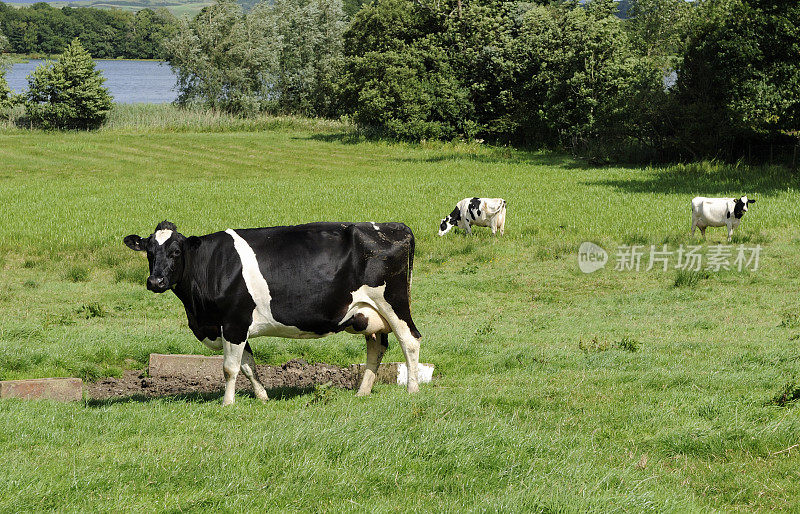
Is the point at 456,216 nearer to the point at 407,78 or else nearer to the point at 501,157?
the point at 501,157

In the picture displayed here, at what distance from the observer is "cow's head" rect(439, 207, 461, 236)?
75.5 feet

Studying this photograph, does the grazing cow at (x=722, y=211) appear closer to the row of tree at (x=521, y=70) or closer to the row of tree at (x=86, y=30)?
the row of tree at (x=521, y=70)

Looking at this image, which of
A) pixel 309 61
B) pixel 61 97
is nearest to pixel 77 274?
pixel 61 97

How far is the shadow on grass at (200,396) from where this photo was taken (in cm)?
888

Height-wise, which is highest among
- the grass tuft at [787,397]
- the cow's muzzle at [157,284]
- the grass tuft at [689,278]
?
the cow's muzzle at [157,284]

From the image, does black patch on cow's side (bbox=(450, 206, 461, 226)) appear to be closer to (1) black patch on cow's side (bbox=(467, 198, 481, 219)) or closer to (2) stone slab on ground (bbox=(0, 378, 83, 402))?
(1) black patch on cow's side (bbox=(467, 198, 481, 219))

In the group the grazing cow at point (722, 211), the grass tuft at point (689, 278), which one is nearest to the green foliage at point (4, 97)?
the grazing cow at point (722, 211)

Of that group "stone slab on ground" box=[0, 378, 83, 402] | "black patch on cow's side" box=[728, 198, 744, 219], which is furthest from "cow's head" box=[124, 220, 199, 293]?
"black patch on cow's side" box=[728, 198, 744, 219]

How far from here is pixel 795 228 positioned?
22.0 m

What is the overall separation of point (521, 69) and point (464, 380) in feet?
141

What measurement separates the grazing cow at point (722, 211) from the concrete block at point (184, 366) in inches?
555

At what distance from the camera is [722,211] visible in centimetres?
2038

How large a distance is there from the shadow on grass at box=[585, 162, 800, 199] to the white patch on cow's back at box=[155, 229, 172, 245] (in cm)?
2435

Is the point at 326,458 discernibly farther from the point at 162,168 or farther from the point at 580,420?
the point at 162,168
